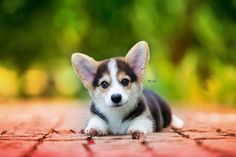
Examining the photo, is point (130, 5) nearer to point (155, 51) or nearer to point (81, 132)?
point (155, 51)

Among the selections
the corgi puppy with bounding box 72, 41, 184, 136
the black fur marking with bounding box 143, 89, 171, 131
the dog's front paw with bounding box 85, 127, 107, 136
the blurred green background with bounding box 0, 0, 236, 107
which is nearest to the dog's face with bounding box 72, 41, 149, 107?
the corgi puppy with bounding box 72, 41, 184, 136

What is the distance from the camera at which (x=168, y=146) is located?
8.88ft

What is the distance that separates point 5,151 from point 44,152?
15 centimetres

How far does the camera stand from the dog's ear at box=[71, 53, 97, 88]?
332 centimetres

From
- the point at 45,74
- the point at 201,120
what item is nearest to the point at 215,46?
the point at 45,74

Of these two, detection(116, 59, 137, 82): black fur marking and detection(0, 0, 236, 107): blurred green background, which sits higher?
detection(0, 0, 236, 107): blurred green background

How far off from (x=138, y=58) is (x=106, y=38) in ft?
15.7

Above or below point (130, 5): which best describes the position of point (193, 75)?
below

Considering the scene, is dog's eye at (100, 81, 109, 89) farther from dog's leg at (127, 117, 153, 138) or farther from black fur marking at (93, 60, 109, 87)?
dog's leg at (127, 117, 153, 138)

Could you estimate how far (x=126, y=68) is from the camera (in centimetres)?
330

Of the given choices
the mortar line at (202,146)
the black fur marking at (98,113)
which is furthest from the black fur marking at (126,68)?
the mortar line at (202,146)

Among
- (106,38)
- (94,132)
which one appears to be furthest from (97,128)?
(106,38)

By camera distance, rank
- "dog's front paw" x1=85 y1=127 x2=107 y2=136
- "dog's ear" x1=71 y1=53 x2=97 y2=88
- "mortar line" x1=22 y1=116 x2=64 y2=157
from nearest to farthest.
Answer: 1. "mortar line" x1=22 y1=116 x2=64 y2=157
2. "dog's front paw" x1=85 y1=127 x2=107 y2=136
3. "dog's ear" x1=71 y1=53 x2=97 y2=88

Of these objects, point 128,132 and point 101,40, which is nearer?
point 128,132
